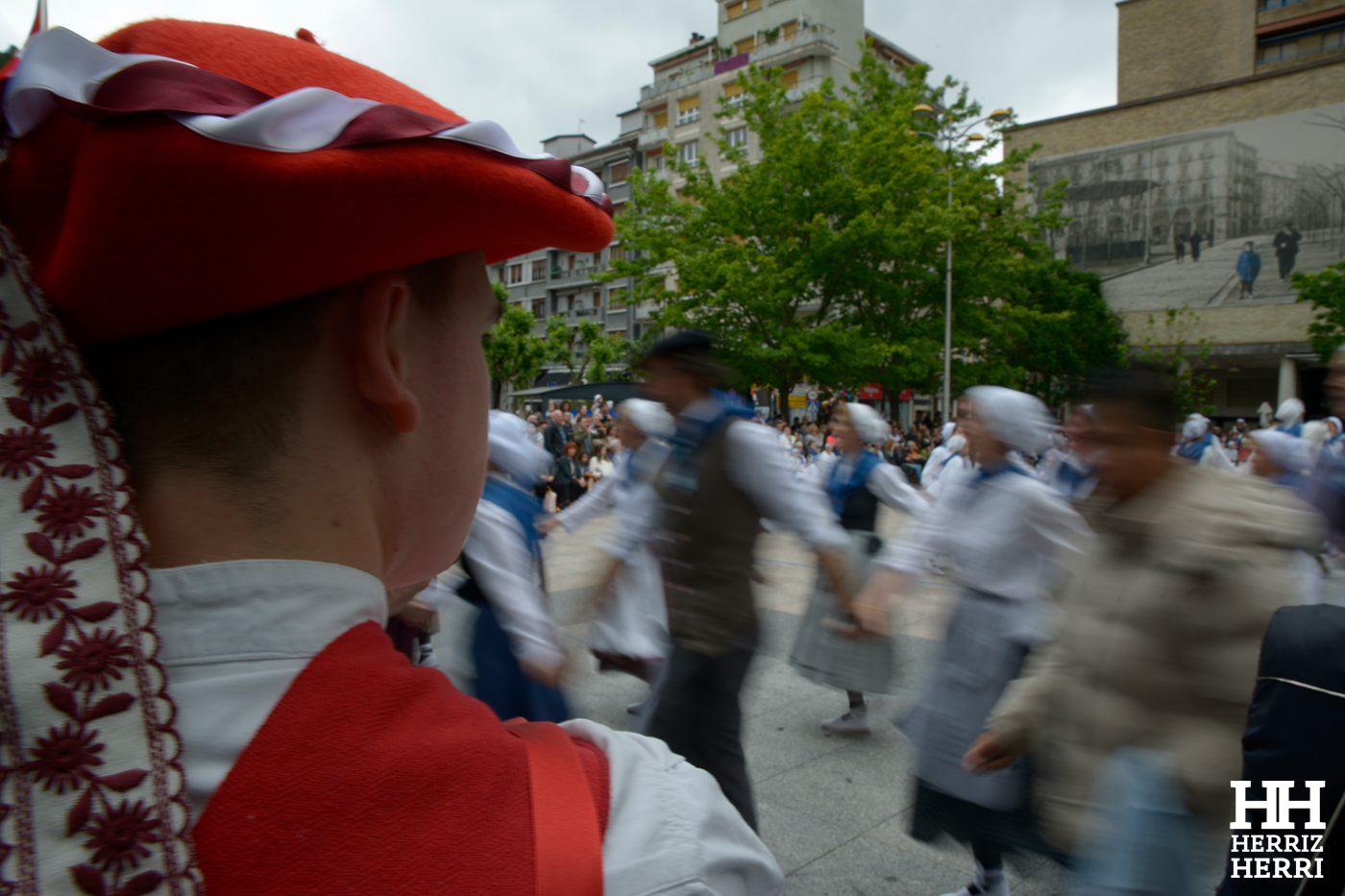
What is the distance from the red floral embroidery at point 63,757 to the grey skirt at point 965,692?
2947 mm

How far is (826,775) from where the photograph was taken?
4277 mm

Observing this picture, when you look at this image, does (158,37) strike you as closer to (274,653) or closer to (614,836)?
(274,653)

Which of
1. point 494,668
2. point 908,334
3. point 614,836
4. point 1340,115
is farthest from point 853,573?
point 1340,115

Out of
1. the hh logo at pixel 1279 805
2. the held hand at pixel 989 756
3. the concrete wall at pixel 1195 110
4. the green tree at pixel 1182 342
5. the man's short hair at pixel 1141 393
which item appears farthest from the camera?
the green tree at pixel 1182 342

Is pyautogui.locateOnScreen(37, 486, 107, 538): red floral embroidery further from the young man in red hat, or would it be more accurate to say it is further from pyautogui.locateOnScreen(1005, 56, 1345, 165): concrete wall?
pyautogui.locateOnScreen(1005, 56, 1345, 165): concrete wall

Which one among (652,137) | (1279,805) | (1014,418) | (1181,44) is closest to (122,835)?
(1279,805)

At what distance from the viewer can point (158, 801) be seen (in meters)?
0.59

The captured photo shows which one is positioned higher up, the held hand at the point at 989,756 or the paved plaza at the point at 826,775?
the held hand at the point at 989,756

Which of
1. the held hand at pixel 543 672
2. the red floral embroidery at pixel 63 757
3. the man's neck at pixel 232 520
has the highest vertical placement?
the man's neck at pixel 232 520

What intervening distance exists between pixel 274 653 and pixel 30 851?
0.62 feet

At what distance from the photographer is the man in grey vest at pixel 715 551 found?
10.3 ft

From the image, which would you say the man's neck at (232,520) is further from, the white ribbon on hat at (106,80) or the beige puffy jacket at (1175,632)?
the beige puffy jacket at (1175,632)

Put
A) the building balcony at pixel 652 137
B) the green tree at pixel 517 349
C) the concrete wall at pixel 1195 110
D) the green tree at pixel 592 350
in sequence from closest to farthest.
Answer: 1. the green tree at pixel 517 349
2. the concrete wall at pixel 1195 110
3. the green tree at pixel 592 350
4. the building balcony at pixel 652 137

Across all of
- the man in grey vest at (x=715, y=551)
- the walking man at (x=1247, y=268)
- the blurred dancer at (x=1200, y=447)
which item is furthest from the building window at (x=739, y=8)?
the man in grey vest at (x=715, y=551)
